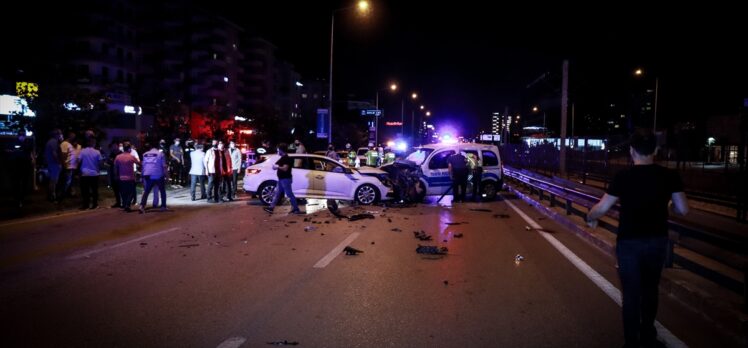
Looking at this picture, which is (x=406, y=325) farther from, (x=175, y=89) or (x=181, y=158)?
(x=175, y=89)

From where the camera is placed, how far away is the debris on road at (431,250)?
373 inches

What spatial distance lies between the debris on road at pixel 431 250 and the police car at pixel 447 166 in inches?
360

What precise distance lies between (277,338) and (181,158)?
731 inches

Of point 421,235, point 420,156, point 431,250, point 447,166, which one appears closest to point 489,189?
point 447,166

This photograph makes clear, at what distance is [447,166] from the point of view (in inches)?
757

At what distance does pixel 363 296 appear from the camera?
6605 mm

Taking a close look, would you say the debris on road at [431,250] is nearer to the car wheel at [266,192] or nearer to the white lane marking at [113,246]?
the white lane marking at [113,246]

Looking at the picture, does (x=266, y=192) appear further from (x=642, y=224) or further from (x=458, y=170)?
(x=642, y=224)

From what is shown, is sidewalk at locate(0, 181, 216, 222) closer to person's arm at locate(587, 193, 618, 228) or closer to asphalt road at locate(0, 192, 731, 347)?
asphalt road at locate(0, 192, 731, 347)

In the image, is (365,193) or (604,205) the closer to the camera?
(604,205)

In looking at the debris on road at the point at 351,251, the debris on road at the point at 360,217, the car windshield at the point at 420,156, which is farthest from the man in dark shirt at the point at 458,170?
the debris on road at the point at 351,251

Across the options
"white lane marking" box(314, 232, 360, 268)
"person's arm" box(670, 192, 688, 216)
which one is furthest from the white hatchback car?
"person's arm" box(670, 192, 688, 216)

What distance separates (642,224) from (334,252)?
18.7 ft

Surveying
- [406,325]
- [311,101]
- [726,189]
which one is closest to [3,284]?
[406,325]
